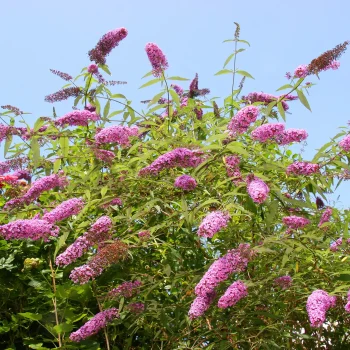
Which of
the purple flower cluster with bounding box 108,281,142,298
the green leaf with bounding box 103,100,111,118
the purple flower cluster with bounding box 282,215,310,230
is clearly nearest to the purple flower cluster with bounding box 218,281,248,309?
the purple flower cluster with bounding box 282,215,310,230

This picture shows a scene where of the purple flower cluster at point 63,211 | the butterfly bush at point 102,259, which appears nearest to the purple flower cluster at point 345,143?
the butterfly bush at point 102,259

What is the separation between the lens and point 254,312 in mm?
3084

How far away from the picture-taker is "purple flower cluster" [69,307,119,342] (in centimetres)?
310

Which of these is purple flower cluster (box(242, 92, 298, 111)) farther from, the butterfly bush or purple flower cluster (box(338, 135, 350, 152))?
the butterfly bush

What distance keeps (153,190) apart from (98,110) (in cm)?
71

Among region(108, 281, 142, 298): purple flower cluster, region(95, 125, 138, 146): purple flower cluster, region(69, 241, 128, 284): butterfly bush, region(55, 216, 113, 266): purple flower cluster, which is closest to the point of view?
region(69, 241, 128, 284): butterfly bush

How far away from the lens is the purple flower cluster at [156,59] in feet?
11.4

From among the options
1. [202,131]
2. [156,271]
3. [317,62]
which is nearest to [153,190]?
[156,271]

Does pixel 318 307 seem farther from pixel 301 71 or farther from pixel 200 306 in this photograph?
pixel 301 71

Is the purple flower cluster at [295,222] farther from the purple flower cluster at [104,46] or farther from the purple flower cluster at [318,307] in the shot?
the purple flower cluster at [104,46]

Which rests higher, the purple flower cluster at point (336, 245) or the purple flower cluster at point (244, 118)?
the purple flower cluster at point (244, 118)

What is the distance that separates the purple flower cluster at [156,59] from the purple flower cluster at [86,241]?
0.92 meters

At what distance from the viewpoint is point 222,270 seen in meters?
2.71

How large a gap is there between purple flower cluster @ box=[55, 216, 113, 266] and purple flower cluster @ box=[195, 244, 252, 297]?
53 cm
